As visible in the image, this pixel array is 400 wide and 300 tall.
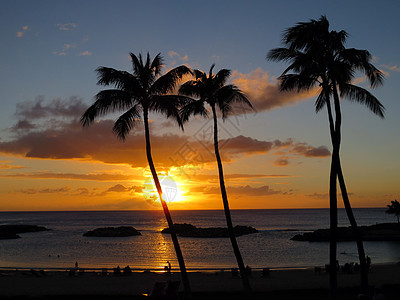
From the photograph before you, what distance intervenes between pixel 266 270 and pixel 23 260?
2056 inches

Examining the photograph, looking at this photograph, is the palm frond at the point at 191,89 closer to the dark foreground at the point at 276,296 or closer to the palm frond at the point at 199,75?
the palm frond at the point at 199,75

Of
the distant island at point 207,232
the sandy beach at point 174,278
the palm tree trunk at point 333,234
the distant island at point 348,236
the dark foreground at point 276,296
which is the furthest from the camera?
the distant island at point 207,232

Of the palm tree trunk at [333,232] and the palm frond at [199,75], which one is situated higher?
the palm frond at [199,75]

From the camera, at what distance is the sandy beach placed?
25.0 m

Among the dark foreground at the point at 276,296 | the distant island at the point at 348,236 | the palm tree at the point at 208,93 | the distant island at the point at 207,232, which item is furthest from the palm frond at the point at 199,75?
the distant island at the point at 207,232

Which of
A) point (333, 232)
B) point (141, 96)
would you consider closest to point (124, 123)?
point (141, 96)

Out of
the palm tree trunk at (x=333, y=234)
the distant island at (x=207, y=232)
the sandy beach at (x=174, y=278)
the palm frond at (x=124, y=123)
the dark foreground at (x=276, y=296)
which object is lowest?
the distant island at (x=207, y=232)

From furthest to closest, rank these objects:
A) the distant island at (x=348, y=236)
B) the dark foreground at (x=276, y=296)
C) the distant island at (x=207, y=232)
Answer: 1. the distant island at (x=207, y=232)
2. the distant island at (x=348, y=236)
3. the dark foreground at (x=276, y=296)

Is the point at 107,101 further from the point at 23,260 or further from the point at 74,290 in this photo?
the point at 23,260

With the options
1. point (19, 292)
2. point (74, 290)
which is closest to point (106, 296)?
point (74, 290)

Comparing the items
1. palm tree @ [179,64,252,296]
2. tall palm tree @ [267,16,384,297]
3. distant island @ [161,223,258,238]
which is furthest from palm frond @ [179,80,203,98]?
distant island @ [161,223,258,238]

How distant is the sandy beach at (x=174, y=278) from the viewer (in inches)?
983

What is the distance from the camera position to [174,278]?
33.3m

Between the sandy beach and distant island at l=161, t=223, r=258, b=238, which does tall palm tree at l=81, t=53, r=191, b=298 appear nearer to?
the sandy beach
